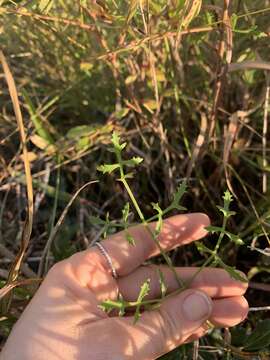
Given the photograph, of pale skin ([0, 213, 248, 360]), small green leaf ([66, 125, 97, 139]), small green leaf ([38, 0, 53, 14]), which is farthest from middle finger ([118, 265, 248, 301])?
small green leaf ([38, 0, 53, 14])

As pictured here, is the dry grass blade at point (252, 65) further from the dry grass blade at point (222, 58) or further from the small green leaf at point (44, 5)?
the small green leaf at point (44, 5)

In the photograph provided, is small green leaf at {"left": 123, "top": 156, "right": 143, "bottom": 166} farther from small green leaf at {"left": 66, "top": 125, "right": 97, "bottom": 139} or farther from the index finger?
small green leaf at {"left": 66, "top": 125, "right": 97, "bottom": 139}

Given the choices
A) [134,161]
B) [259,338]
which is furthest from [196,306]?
[134,161]

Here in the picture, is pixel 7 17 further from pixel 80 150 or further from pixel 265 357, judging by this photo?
pixel 265 357

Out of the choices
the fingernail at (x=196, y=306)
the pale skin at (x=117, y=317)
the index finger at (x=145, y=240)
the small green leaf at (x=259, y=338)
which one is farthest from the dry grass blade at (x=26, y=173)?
the small green leaf at (x=259, y=338)

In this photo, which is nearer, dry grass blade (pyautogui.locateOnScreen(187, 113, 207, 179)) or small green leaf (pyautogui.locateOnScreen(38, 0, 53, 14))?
small green leaf (pyautogui.locateOnScreen(38, 0, 53, 14))
